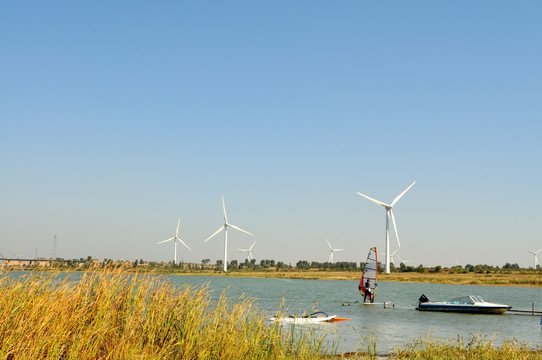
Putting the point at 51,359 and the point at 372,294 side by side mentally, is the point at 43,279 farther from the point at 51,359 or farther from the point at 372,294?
the point at 372,294

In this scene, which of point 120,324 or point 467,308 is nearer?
point 120,324

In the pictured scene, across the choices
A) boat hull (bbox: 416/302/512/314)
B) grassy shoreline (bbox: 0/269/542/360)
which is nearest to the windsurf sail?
boat hull (bbox: 416/302/512/314)

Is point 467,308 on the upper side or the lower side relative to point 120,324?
lower

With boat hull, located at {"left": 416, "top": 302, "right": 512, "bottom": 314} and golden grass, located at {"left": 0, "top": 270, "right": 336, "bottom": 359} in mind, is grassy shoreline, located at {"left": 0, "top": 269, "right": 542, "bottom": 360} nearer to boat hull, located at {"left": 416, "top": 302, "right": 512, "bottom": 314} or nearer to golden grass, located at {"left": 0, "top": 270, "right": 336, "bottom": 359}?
golden grass, located at {"left": 0, "top": 270, "right": 336, "bottom": 359}

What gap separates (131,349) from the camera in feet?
37.2

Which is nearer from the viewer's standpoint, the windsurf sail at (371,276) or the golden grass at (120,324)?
the golden grass at (120,324)

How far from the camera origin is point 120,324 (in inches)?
497

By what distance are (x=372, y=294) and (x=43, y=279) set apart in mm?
61076

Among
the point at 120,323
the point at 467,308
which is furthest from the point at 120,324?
the point at 467,308

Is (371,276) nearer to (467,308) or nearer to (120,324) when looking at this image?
(467,308)

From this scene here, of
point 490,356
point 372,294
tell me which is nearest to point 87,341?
point 490,356

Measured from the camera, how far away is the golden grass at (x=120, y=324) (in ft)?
35.5

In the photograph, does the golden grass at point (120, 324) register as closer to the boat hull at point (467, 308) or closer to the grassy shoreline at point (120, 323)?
the grassy shoreline at point (120, 323)

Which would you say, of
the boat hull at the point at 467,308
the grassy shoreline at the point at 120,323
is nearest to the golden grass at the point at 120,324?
the grassy shoreline at the point at 120,323
